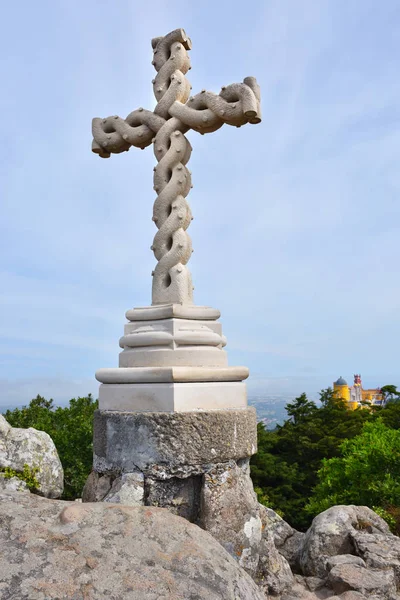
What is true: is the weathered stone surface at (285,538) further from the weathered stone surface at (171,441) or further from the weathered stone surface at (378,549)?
the weathered stone surface at (171,441)

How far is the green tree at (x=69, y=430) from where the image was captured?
8.02 metres

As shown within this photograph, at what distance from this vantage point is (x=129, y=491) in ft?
10.7

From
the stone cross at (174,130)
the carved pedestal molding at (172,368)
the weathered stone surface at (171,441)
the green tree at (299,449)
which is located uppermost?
the stone cross at (174,130)

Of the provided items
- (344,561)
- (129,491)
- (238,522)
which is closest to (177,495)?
(129,491)

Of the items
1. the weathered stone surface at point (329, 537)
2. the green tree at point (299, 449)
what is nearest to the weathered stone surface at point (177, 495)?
the weathered stone surface at point (329, 537)

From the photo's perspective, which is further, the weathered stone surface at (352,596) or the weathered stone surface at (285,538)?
the weathered stone surface at (285,538)

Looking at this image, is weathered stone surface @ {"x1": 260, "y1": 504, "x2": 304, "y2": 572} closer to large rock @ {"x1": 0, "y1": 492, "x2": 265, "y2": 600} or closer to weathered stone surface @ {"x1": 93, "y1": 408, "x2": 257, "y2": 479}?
weathered stone surface @ {"x1": 93, "y1": 408, "x2": 257, "y2": 479}

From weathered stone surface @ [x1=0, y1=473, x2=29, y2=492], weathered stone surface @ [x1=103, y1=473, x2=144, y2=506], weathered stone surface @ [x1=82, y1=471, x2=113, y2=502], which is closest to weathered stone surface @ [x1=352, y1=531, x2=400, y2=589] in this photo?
weathered stone surface @ [x1=103, y1=473, x2=144, y2=506]

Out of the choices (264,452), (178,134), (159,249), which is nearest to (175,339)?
(159,249)

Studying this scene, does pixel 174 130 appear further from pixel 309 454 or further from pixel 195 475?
pixel 309 454

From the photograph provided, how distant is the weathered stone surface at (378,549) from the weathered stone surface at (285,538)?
0.54 metres

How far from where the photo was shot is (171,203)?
4090mm

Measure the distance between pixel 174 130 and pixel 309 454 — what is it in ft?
44.3

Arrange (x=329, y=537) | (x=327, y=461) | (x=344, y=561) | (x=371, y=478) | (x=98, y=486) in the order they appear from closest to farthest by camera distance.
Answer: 1. (x=98, y=486)
2. (x=344, y=561)
3. (x=329, y=537)
4. (x=371, y=478)
5. (x=327, y=461)
